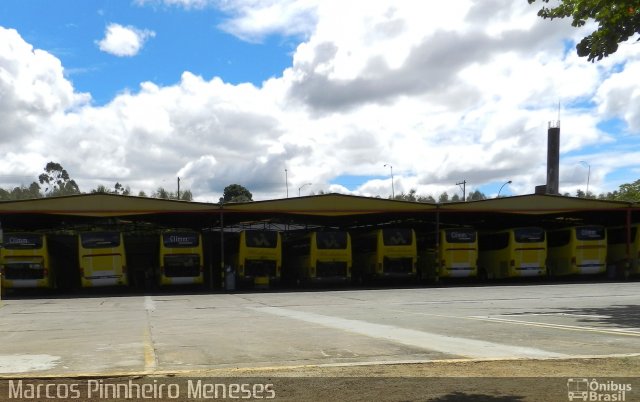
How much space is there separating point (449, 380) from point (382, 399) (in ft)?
3.72

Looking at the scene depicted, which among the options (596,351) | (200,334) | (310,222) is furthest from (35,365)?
(310,222)

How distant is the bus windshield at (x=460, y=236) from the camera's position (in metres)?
33.7

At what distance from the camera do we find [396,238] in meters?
32.9

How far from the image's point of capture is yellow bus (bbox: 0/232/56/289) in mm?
29469

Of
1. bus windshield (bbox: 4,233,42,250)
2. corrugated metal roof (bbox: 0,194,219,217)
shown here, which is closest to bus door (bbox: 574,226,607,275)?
corrugated metal roof (bbox: 0,194,219,217)

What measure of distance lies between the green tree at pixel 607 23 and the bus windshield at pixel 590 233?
2464 centimetres

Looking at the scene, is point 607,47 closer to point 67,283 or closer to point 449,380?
point 449,380

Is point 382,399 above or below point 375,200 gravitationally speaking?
below

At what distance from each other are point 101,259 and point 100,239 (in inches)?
37.9

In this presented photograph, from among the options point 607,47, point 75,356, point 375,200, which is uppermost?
point 607,47

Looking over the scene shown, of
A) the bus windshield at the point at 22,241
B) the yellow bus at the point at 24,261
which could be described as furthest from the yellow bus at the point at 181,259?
the bus windshield at the point at 22,241

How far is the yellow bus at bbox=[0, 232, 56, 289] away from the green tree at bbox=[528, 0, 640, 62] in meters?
26.6

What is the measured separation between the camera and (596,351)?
8.98 metres

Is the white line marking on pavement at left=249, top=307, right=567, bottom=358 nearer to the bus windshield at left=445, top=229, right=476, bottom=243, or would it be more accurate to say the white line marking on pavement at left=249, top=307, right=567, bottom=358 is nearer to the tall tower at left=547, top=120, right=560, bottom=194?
the bus windshield at left=445, top=229, right=476, bottom=243
